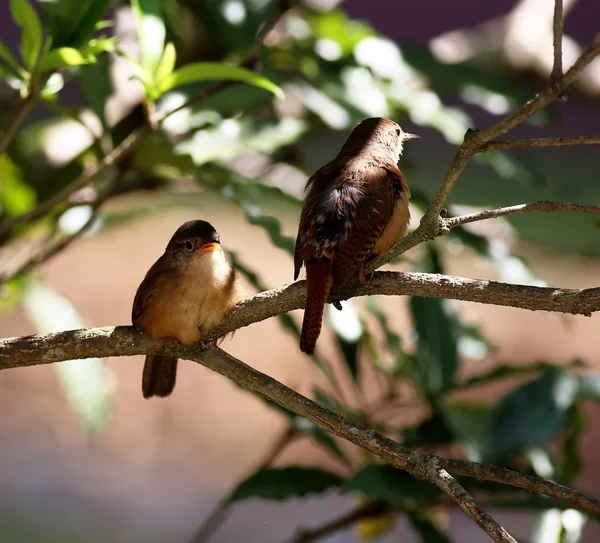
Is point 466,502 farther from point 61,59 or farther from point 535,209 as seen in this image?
point 61,59

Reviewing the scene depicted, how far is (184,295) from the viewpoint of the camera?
8.19 feet

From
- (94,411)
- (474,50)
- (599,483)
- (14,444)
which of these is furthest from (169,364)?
(14,444)

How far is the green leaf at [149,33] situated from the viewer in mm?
2500

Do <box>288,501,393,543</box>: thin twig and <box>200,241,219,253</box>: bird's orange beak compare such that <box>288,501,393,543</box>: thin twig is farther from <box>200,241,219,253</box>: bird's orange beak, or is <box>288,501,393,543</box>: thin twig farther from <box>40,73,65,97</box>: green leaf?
<box>40,73,65,97</box>: green leaf

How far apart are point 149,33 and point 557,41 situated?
1109mm

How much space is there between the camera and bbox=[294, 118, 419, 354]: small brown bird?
2.23 metres

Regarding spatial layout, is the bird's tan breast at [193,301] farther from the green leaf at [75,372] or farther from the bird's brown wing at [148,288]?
the green leaf at [75,372]

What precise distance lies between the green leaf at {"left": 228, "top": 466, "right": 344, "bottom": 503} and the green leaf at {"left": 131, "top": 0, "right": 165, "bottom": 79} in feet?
4.64

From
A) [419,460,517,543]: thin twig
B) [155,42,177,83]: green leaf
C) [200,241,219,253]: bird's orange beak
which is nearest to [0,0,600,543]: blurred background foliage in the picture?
[155,42,177,83]: green leaf

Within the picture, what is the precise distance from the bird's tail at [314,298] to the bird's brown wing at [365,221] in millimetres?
24

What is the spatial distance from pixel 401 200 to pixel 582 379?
1.38 m

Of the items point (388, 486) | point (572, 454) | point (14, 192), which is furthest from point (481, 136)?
point (14, 192)

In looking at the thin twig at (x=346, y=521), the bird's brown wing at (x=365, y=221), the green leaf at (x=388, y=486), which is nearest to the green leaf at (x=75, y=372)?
the thin twig at (x=346, y=521)

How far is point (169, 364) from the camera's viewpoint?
2701mm
